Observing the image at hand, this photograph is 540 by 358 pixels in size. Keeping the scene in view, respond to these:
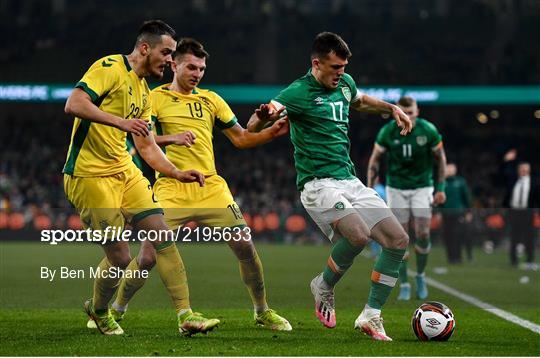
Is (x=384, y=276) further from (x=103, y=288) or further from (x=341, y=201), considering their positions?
(x=103, y=288)

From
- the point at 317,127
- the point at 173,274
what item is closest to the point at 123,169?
the point at 173,274

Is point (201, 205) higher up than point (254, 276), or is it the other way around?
point (201, 205)

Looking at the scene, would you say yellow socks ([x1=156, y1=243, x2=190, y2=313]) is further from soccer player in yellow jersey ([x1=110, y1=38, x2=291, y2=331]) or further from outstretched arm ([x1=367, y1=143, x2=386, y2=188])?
outstretched arm ([x1=367, y1=143, x2=386, y2=188])

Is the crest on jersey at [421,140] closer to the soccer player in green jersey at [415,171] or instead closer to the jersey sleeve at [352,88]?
Answer: the soccer player in green jersey at [415,171]

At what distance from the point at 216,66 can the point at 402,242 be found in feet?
83.4

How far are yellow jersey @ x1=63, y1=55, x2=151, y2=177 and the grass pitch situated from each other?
4.03ft

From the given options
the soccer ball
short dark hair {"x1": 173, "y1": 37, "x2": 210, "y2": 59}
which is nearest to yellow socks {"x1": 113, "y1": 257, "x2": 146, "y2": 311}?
short dark hair {"x1": 173, "y1": 37, "x2": 210, "y2": 59}

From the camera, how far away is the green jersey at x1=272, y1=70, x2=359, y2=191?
7.92 metres

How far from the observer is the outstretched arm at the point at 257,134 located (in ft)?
26.1

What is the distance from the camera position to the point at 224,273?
1362cm

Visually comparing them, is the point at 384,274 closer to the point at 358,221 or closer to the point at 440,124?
the point at 358,221

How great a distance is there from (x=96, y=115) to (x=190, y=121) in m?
1.63

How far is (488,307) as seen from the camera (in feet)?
35.8

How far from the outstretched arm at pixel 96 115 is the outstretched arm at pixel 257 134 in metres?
1.17
